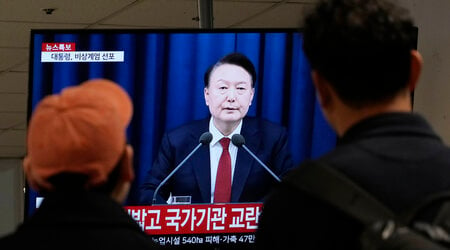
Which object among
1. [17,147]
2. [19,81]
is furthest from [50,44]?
[17,147]

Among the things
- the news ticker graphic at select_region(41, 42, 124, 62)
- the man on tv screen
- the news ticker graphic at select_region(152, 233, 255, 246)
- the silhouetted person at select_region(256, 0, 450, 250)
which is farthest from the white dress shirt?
the silhouetted person at select_region(256, 0, 450, 250)

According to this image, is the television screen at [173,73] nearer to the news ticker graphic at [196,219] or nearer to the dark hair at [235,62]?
the dark hair at [235,62]

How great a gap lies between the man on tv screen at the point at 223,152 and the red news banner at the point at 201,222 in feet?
0.10

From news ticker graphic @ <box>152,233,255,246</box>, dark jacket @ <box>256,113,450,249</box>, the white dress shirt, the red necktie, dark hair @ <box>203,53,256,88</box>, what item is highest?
dark hair @ <box>203,53,256,88</box>

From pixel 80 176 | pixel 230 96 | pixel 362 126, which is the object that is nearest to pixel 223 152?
pixel 230 96

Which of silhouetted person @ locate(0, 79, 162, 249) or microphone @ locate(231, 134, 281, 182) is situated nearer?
silhouetted person @ locate(0, 79, 162, 249)

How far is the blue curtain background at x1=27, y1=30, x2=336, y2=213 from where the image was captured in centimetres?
379

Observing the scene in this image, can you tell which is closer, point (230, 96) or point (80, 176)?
point (80, 176)

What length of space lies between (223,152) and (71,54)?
2.15 ft

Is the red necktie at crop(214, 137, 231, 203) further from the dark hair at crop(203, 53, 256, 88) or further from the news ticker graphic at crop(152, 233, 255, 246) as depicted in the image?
the dark hair at crop(203, 53, 256, 88)

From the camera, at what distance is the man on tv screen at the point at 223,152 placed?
373 cm

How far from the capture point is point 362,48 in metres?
1.53

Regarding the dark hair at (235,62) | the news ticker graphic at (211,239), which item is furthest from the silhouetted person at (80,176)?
the dark hair at (235,62)

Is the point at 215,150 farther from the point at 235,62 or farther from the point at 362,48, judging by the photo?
the point at 362,48
